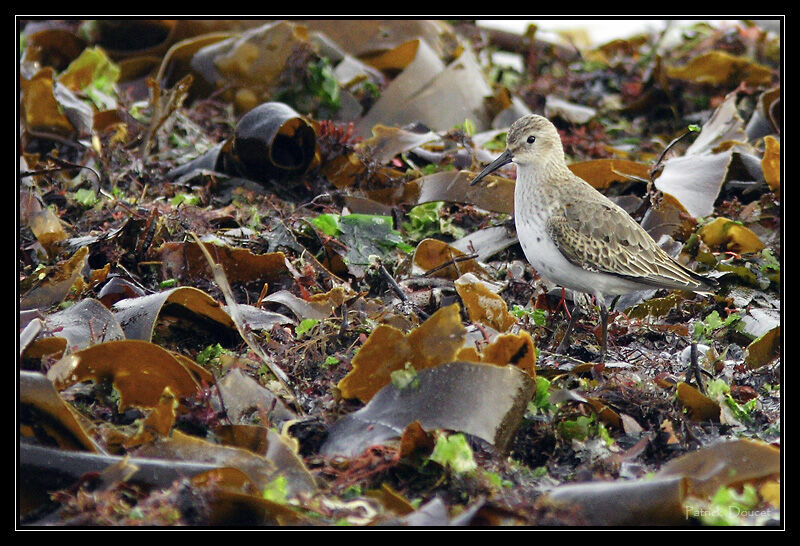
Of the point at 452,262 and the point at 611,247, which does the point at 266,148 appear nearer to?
the point at 452,262

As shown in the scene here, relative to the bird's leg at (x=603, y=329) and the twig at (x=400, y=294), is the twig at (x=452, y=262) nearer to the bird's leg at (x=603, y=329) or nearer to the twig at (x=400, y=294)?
the twig at (x=400, y=294)

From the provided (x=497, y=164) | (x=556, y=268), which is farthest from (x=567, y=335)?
(x=497, y=164)

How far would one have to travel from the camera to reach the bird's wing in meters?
4.37

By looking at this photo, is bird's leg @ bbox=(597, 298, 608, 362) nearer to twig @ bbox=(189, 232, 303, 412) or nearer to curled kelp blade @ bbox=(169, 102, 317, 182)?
twig @ bbox=(189, 232, 303, 412)

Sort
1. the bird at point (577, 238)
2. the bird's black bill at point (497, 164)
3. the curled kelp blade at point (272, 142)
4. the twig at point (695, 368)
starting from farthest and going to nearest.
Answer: the curled kelp blade at point (272, 142)
the bird's black bill at point (497, 164)
the bird at point (577, 238)
the twig at point (695, 368)

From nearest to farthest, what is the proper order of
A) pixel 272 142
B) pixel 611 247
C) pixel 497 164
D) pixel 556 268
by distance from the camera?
pixel 556 268 → pixel 611 247 → pixel 497 164 → pixel 272 142

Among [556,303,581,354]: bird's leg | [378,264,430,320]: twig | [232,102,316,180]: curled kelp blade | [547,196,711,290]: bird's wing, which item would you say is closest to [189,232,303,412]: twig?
[378,264,430,320]: twig

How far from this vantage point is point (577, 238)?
4406 mm

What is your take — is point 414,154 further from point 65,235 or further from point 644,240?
point 65,235

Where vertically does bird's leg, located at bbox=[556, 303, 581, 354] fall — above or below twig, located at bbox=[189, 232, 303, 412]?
below

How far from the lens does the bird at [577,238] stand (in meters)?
4.36

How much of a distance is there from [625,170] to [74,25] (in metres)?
4.40

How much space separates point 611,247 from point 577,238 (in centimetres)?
19

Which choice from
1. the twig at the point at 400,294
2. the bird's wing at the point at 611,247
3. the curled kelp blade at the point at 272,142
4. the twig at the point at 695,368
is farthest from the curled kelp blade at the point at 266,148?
the twig at the point at 695,368
